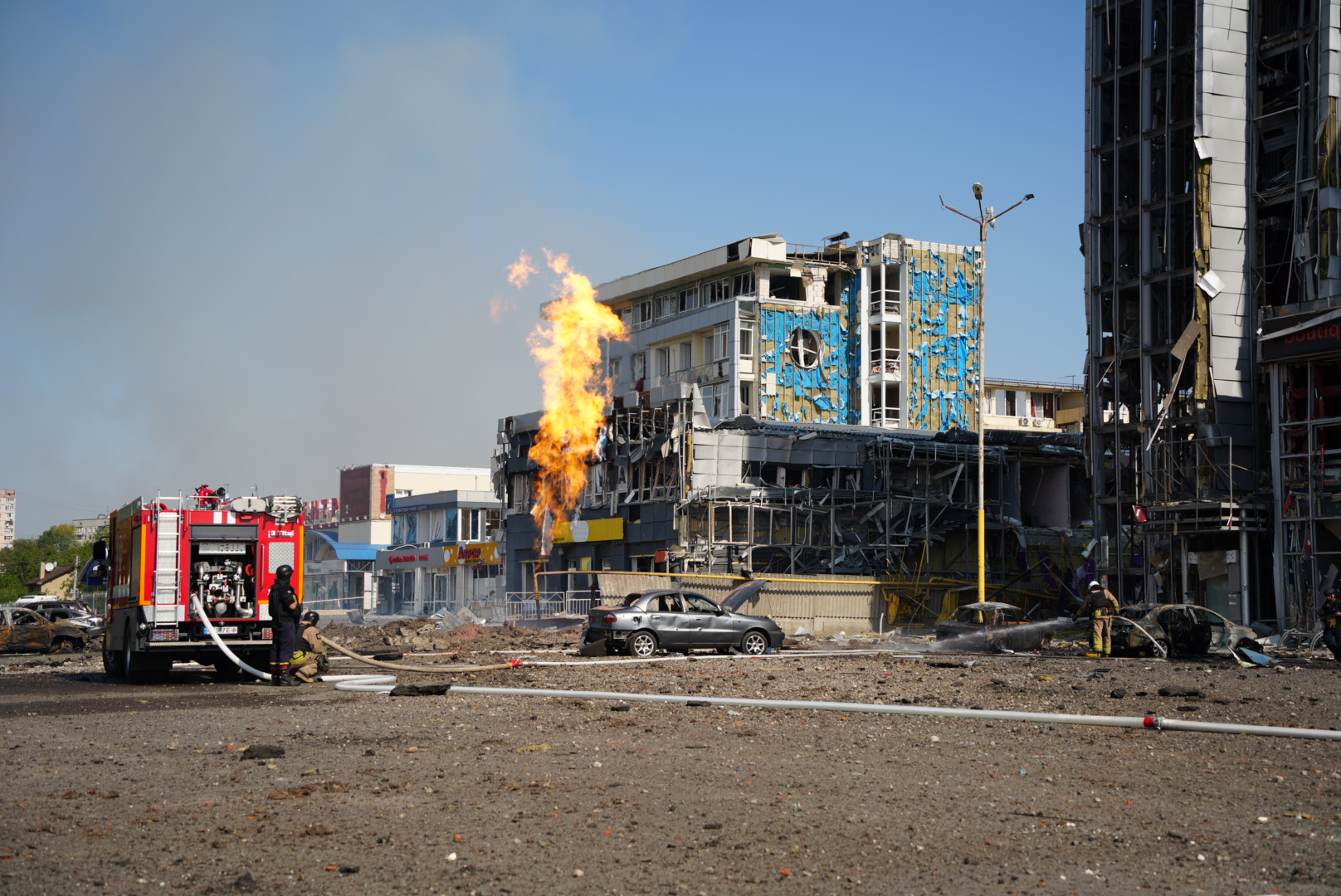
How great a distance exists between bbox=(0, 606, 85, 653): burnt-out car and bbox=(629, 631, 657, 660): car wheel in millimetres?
17278

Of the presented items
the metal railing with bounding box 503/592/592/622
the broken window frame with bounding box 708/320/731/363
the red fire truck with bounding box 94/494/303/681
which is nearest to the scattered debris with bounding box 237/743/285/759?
the red fire truck with bounding box 94/494/303/681

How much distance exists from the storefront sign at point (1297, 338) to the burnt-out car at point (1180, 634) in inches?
476

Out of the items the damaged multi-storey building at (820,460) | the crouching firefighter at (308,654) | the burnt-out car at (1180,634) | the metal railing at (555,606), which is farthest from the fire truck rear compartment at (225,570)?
the metal railing at (555,606)

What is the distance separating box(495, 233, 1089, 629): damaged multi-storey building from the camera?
53.6 metres

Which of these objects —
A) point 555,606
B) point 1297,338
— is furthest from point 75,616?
point 1297,338

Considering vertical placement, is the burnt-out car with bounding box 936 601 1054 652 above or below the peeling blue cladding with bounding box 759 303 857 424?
below

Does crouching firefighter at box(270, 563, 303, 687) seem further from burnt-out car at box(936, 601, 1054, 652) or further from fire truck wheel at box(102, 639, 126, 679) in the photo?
burnt-out car at box(936, 601, 1054, 652)

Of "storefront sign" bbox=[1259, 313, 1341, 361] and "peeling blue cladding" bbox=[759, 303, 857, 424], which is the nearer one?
"storefront sign" bbox=[1259, 313, 1341, 361]

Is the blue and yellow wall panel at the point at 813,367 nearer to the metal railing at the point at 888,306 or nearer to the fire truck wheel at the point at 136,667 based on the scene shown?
the metal railing at the point at 888,306

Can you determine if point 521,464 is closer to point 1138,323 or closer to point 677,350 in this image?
point 677,350

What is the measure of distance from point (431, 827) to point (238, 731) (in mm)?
6470

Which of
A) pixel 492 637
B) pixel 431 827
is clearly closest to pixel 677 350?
pixel 492 637

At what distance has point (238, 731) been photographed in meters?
14.7

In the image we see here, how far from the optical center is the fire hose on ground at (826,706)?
1296 centimetres
